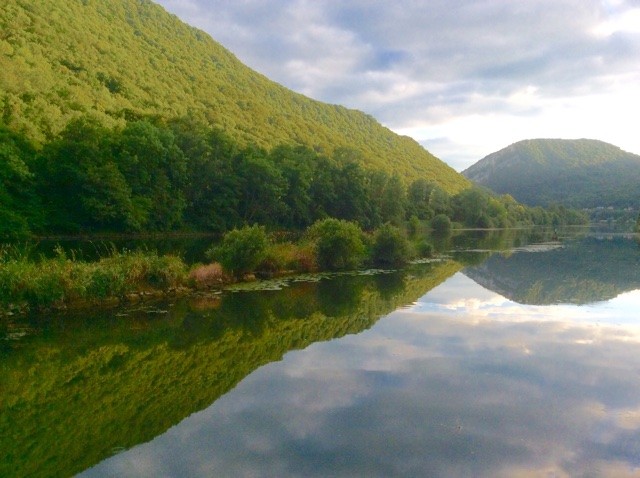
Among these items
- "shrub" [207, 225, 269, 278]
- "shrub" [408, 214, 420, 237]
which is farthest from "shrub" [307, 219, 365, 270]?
"shrub" [408, 214, 420, 237]

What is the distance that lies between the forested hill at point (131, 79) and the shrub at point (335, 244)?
4552cm

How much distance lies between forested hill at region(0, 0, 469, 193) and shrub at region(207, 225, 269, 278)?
46.6 metres

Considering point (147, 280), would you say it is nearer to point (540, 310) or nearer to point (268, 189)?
point (540, 310)

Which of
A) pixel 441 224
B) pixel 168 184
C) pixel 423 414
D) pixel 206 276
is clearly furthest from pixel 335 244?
pixel 441 224

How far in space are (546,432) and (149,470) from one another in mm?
6998

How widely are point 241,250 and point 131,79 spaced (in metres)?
101

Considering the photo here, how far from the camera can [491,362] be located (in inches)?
553

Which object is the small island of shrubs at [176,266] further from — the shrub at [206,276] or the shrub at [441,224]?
the shrub at [441,224]

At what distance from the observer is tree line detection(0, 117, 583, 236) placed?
56.5 metres

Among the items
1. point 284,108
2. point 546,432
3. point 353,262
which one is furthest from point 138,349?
point 284,108

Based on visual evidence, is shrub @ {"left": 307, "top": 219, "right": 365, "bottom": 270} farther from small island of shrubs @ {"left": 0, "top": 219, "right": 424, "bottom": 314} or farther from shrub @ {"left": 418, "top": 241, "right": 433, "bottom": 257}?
shrub @ {"left": 418, "top": 241, "right": 433, "bottom": 257}

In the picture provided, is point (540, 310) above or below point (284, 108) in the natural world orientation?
below

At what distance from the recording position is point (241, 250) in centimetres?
2723

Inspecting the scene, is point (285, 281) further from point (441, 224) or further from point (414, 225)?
point (441, 224)
